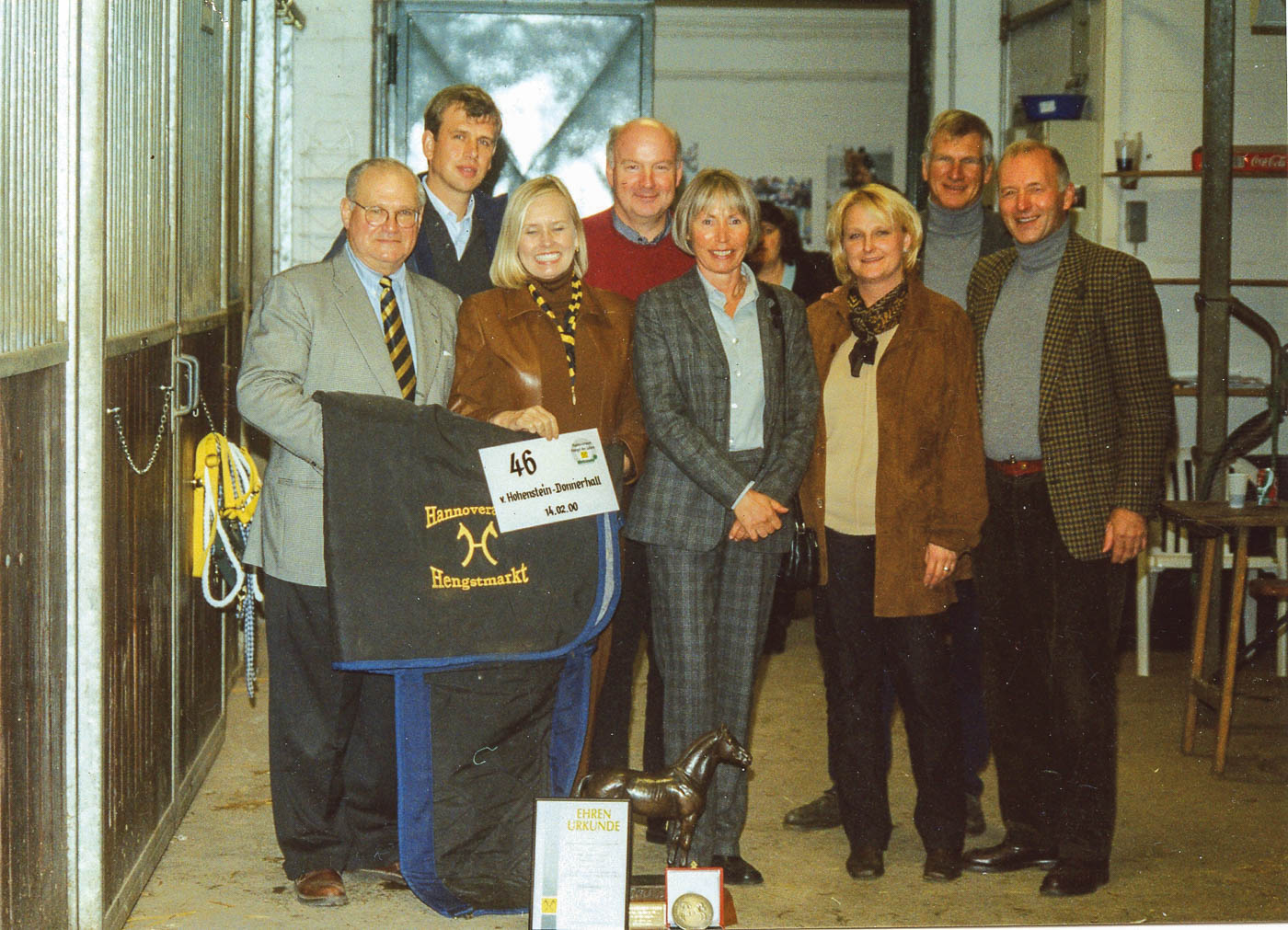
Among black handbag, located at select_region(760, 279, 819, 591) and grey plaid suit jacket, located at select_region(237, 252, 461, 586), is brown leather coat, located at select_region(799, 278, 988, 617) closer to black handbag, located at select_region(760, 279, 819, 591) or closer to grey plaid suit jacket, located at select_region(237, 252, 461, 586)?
black handbag, located at select_region(760, 279, 819, 591)

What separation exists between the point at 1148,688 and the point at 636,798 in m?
3.02

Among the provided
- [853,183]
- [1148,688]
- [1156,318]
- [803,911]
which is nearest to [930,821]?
[803,911]

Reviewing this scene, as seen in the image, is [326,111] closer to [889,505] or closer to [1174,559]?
[889,505]

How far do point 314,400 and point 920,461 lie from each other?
1364 mm

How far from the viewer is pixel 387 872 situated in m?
3.23

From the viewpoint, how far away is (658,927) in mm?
2711

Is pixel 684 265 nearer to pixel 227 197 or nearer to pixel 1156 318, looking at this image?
pixel 1156 318

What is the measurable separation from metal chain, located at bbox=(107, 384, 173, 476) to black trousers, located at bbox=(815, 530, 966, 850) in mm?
1573

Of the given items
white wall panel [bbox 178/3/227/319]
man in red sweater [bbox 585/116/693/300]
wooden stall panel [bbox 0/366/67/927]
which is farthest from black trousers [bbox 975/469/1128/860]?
white wall panel [bbox 178/3/227/319]

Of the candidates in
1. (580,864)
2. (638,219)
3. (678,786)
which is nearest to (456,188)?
(638,219)

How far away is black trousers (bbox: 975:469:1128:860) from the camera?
3.21 meters

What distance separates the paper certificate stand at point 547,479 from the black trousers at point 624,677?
39 centimetres

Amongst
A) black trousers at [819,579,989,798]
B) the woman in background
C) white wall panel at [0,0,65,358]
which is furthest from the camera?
the woman in background

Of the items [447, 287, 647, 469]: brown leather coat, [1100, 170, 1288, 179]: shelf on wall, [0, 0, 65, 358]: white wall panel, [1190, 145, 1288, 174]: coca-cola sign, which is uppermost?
[1190, 145, 1288, 174]: coca-cola sign
